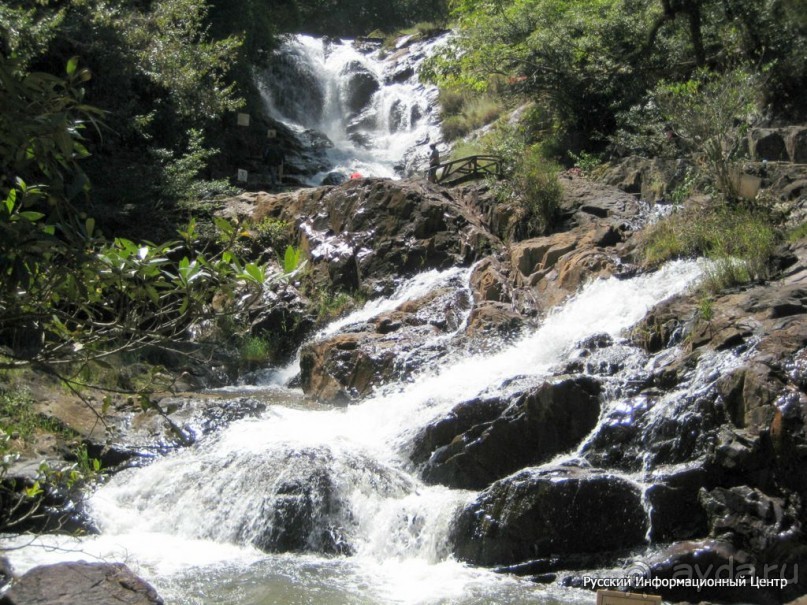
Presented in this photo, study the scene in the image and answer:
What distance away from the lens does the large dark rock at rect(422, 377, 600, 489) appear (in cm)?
819

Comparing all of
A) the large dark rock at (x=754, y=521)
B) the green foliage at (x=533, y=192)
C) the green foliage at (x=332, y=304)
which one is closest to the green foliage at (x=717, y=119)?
the green foliage at (x=533, y=192)

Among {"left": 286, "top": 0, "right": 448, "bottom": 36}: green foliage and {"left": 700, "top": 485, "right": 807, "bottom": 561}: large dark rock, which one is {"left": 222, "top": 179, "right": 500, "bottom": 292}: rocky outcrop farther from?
{"left": 286, "top": 0, "right": 448, "bottom": 36}: green foliage

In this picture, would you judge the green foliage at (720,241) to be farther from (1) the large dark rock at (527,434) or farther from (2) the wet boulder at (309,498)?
(2) the wet boulder at (309,498)

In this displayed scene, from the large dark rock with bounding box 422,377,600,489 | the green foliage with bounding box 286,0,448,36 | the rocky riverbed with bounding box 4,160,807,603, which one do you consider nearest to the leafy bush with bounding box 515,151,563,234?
the rocky riverbed with bounding box 4,160,807,603

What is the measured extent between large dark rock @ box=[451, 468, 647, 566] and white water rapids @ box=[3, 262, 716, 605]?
0.84ft

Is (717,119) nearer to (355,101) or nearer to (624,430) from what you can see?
(624,430)

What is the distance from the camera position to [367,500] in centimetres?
807

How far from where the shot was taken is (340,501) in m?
8.04

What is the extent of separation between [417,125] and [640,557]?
22181 mm

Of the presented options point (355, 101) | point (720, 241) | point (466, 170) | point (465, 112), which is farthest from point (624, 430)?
point (355, 101)

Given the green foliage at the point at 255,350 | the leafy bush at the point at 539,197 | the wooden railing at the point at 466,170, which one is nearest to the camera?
the leafy bush at the point at 539,197

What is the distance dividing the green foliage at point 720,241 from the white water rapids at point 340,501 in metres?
0.34

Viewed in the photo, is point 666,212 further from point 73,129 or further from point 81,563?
point 73,129

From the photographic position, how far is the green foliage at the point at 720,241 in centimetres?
941
